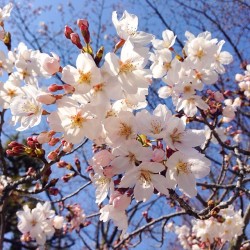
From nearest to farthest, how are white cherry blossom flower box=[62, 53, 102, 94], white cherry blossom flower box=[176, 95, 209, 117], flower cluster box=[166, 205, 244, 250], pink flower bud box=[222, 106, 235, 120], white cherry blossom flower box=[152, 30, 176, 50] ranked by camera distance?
1. white cherry blossom flower box=[62, 53, 102, 94]
2. white cherry blossom flower box=[152, 30, 176, 50]
3. white cherry blossom flower box=[176, 95, 209, 117]
4. pink flower bud box=[222, 106, 235, 120]
5. flower cluster box=[166, 205, 244, 250]

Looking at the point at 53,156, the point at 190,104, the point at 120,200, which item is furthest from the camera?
the point at 190,104

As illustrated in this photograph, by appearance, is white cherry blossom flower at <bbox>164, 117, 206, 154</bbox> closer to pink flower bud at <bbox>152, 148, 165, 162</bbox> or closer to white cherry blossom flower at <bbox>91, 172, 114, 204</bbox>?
pink flower bud at <bbox>152, 148, 165, 162</bbox>

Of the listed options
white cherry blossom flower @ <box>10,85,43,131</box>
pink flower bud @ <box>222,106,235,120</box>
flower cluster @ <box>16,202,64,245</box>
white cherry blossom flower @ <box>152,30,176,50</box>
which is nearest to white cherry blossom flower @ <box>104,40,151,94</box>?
white cherry blossom flower @ <box>10,85,43,131</box>

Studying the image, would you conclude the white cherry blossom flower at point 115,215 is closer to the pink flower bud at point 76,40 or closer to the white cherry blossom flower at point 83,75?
the white cherry blossom flower at point 83,75

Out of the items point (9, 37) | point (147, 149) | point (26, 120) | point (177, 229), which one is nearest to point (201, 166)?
point (147, 149)

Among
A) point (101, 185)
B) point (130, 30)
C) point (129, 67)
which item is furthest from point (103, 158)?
point (130, 30)

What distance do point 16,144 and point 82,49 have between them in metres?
0.59

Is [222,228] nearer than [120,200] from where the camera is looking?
No

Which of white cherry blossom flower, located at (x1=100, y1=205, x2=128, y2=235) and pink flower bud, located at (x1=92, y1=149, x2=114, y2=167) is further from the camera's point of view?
white cherry blossom flower, located at (x1=100, y1=205, x2=128, y2=235)

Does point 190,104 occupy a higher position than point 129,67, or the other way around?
point 129,67

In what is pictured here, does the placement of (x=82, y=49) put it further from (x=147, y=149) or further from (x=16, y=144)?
(x=16, y=144)

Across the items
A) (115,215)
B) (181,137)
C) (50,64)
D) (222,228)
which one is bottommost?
(222,228)

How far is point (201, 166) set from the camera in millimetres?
1357

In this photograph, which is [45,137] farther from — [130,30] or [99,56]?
[130,30]
